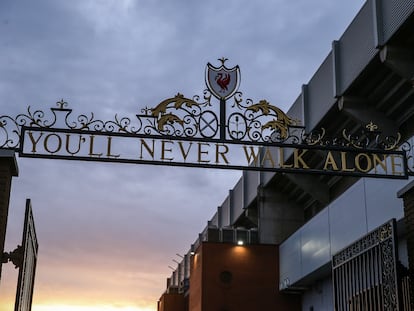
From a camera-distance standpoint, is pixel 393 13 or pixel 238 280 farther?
pixel 238 280

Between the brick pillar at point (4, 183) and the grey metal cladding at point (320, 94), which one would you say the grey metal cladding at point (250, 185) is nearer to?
the grey metal cladding at point (320, 94)

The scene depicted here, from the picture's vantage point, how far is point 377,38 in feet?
58.8

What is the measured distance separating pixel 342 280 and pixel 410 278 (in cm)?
184

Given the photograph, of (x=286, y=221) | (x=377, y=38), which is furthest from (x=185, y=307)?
(x=377, y=38)

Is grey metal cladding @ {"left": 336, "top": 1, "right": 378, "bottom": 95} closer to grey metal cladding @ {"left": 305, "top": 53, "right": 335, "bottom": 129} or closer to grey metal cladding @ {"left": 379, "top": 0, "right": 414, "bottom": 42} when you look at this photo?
grey metal cladding @ {"left": 379, "top": 0, "right": 414, "bottom": 42}

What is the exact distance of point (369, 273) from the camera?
11.4 metres

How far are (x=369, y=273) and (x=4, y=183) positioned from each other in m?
5.52

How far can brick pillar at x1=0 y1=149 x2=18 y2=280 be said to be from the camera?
1080 centimetres

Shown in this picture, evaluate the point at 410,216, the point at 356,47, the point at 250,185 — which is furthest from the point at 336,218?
the point at 250,185

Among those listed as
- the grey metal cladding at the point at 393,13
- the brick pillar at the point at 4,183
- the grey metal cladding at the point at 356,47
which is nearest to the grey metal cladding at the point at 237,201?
the grey metal cladding at the point at 356,47

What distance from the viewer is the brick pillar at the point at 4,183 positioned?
10.8 metres

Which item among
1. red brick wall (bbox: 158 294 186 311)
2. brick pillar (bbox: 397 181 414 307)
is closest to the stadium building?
brick pillar (bbox: 397 181 414 307)

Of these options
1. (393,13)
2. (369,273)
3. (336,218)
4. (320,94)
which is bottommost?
(369,273)

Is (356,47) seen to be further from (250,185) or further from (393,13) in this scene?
(250,185)
